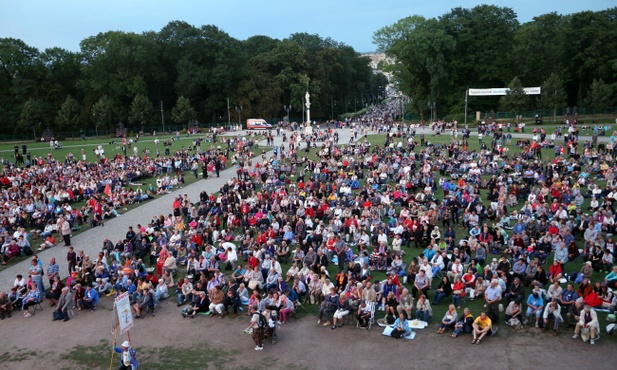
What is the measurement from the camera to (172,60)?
81000 mm

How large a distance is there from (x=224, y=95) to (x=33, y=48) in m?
28.6

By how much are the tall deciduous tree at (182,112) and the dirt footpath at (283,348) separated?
64.3 m

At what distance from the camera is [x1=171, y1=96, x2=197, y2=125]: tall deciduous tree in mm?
74062

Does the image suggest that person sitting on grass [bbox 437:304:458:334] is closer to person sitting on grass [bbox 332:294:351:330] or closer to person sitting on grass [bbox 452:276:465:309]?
person sitting on grass [bbox 452:276:465:309]

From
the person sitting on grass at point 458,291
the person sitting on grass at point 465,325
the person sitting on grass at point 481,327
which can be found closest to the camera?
the person sitting on grass at point 481,327

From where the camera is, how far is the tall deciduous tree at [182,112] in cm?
7406

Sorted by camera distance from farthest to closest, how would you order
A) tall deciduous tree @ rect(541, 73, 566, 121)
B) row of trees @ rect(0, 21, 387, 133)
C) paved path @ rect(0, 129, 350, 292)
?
row of trees @ rect(0, 21, 387, 133) < tall deciduous tree @ rect(541, 73, 566, 121) < paved path @ rect(0, 129, 350, 292)

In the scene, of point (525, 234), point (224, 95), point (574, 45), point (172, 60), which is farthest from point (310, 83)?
point (525, 234)

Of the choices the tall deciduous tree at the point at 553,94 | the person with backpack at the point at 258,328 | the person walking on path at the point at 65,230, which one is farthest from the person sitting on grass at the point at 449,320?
the tall deciduous tree at the point at 553,94

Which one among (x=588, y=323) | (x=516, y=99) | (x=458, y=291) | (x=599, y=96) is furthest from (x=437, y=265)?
(x=599, y=96)

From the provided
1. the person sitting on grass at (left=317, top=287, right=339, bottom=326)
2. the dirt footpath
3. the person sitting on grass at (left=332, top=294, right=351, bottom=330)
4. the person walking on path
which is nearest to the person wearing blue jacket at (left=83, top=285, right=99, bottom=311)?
the dirt footpath

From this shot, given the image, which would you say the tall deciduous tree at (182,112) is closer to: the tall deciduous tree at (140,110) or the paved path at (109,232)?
the tall deciduous tree at (140,110)

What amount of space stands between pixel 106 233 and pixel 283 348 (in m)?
12.9

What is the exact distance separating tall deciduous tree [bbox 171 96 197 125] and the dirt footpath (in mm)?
64292
